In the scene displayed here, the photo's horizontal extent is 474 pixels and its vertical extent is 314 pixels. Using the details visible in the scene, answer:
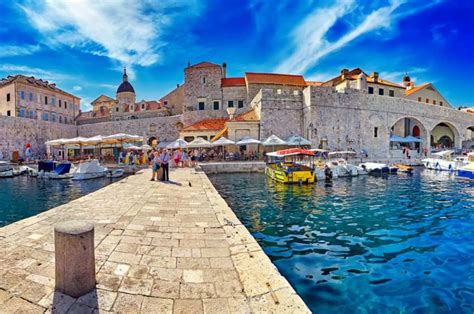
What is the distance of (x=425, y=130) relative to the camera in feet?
103

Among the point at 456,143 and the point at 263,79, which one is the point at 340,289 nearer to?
the point at 263,79

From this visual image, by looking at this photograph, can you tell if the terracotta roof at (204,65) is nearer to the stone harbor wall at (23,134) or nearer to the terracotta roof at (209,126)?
the terracotta roof at (209,126)

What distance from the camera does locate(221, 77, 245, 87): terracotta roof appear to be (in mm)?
32188

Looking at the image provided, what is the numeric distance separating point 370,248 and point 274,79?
28.2 meters

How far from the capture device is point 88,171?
52.6 feet

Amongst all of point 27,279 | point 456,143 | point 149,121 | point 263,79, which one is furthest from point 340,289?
point 456,143

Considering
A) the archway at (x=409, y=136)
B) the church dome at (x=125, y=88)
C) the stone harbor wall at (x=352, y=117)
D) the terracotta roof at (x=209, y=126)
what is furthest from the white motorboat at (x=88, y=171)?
the archway at (x=409, y=136)

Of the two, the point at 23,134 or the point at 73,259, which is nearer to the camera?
the point at 73,259

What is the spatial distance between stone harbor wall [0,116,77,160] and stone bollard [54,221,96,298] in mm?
35325

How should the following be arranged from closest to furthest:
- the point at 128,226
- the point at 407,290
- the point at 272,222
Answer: the point at 407,290
the point at 128,226
the point at 272,222

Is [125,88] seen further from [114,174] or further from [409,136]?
[409,136]

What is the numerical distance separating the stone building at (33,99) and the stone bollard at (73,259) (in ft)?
134

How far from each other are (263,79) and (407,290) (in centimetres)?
2931

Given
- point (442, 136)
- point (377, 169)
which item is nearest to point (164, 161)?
point (377, 169)
